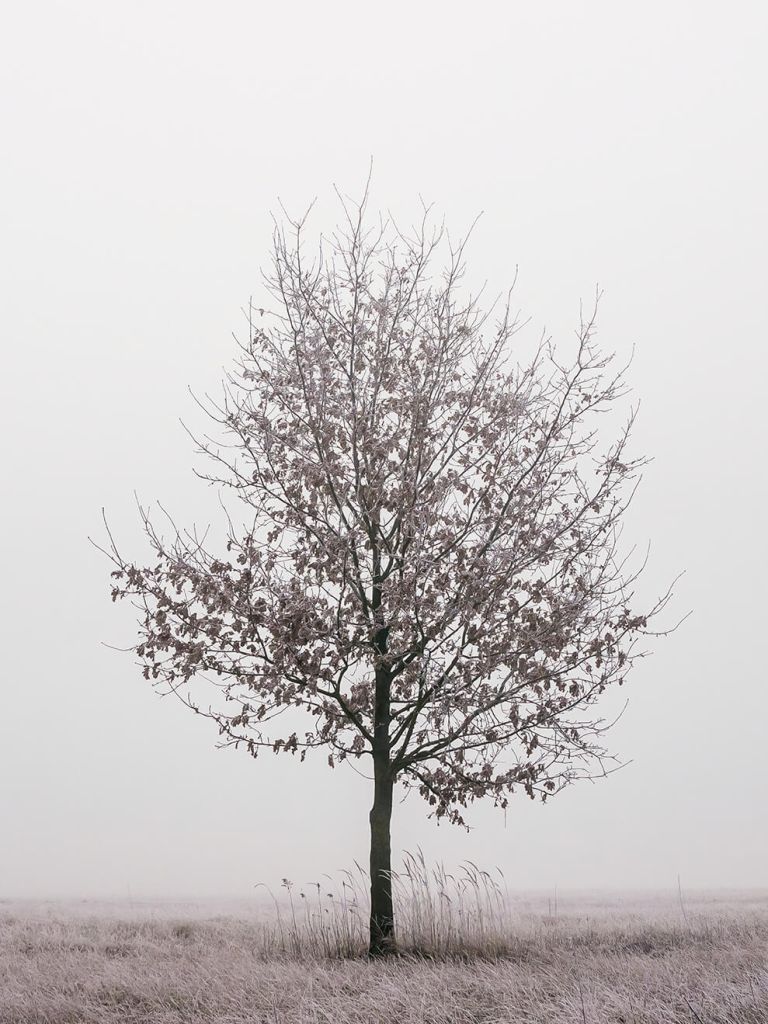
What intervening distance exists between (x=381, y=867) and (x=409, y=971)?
1.86 m

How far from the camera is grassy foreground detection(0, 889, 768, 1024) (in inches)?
343

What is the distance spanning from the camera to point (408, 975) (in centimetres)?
1049

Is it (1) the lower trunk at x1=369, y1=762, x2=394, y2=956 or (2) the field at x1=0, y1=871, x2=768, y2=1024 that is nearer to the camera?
(2) the field at x1=0, y1=871, x2=768, y2=1024

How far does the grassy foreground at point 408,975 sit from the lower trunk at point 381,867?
43cm

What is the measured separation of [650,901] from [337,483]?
69.0 feet

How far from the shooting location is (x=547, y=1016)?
8.34 meters

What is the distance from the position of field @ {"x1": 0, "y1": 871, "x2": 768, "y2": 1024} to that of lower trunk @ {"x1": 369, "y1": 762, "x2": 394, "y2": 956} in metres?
0.32

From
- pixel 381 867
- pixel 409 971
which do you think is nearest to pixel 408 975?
pixel 409 971

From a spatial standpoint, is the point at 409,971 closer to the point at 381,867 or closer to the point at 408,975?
the point at 408,975

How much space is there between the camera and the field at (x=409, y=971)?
28.7 ft

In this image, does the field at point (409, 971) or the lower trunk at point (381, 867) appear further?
the lower trunk at point (381, 867)

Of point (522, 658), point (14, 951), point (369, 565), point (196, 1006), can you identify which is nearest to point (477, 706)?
point (522, 658)

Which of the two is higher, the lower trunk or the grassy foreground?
the lower trunk

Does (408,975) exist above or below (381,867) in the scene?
below
